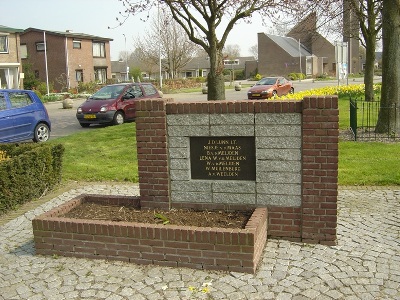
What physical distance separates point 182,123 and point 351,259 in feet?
8.13

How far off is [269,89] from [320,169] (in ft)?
77.9

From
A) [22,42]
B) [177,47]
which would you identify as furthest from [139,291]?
[177,47]

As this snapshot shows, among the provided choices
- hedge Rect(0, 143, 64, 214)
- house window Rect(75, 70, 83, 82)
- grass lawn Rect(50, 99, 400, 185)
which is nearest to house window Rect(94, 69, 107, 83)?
house window Rect(75, 70, 83, 82)

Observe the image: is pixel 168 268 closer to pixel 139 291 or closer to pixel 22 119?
pixel 139 291

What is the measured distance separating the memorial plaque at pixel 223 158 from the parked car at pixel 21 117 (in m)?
8.50

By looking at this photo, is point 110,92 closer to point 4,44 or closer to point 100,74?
point 4,44

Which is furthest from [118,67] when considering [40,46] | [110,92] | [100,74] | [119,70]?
[110,92]

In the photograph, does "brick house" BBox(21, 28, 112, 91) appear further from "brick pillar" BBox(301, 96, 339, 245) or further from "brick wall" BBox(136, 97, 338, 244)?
"brick pillar" BBox(301, 96, 339, 245)

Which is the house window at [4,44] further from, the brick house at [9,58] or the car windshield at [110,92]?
the car windshield at [110,92]

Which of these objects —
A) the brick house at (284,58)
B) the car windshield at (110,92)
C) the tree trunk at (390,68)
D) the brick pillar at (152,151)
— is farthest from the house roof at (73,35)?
the brick pillar at (152,151)

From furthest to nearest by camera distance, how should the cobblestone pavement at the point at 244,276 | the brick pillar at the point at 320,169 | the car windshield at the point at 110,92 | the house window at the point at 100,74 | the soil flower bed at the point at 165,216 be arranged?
the house window at the point at 100,74 < the car windshield at the point at 110,92 < the soil flower bed at the point at 165,216 < the brick pillar at the point at 320,169 < the cobblestone pavement at the point at 244,276

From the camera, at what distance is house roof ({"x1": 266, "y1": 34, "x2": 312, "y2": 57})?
7594cm

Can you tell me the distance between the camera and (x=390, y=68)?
12.1m

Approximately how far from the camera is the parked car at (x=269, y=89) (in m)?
27.9
